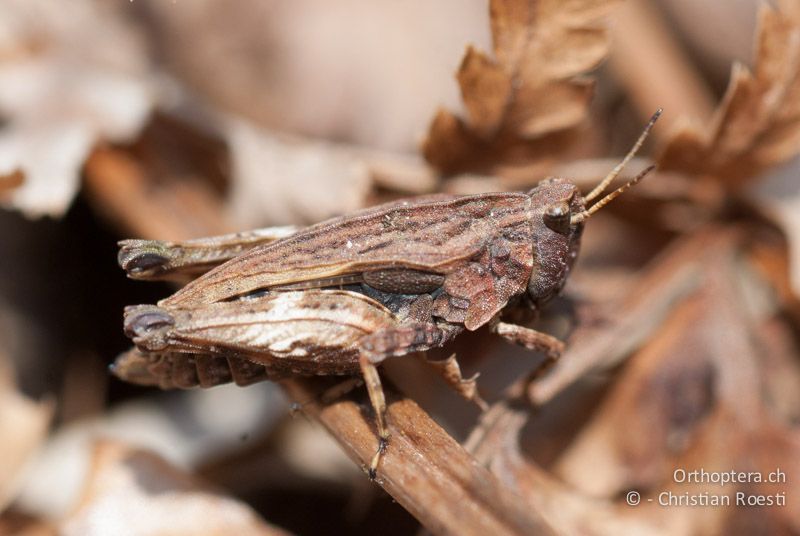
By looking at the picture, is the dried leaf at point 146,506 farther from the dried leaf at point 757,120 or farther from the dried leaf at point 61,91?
the dried leaf at point 757,120

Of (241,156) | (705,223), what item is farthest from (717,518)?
(241,156)

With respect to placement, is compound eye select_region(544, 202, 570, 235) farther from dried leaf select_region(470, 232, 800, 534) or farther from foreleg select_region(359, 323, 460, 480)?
dried leaf select_region(470, 232, 800, 534)

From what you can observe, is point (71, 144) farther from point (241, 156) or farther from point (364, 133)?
point (364, 133)

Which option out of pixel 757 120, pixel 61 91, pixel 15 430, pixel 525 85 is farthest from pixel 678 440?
pixel 61 91

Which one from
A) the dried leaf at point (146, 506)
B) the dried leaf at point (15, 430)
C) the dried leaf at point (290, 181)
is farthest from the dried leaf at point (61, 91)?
the dried leaf at point (146, 506)

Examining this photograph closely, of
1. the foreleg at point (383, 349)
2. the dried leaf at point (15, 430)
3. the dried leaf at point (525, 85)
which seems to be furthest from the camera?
the dried leaf at point (15, 430)
